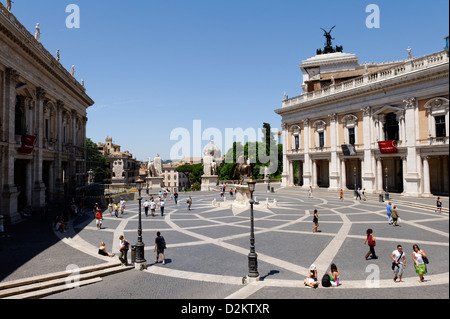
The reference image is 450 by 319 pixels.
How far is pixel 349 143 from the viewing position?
3853 centimetres

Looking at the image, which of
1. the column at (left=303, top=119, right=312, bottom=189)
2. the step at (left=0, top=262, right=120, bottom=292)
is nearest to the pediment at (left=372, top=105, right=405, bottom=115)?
the column at (left=303, top=119, right=312, bottom=189)

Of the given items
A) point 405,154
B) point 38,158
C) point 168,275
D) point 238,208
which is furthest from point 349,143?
point 38,158

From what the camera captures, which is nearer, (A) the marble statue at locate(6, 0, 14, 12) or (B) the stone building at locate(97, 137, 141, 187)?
(A) the marble statue at locate(6, 0, 14, 12)

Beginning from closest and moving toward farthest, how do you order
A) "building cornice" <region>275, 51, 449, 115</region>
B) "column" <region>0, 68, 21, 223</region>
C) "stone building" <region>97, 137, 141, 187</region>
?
"column" <region>0, 68, 21, 223</region>, "building cornice" <region>275, 51, 449, 115</region>, "stone building" <region>97, 137, 141, 187</region>

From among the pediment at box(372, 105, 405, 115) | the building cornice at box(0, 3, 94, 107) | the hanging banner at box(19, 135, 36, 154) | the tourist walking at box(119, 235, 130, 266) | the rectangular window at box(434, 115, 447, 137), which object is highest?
the building cornice at box(0, 3, 94, 107)

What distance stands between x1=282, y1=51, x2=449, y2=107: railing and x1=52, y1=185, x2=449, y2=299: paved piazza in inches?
632

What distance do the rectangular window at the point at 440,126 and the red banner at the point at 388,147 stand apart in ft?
13.7

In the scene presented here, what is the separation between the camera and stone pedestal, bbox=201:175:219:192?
4409cm

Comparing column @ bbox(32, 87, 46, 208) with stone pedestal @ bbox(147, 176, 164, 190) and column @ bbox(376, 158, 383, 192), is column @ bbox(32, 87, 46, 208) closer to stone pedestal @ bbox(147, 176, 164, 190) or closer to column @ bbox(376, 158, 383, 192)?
stone pedestal @ bbox(147, 176, 164, 190)

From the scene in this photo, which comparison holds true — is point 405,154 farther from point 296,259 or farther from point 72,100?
point 72,100

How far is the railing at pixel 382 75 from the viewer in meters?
28.4

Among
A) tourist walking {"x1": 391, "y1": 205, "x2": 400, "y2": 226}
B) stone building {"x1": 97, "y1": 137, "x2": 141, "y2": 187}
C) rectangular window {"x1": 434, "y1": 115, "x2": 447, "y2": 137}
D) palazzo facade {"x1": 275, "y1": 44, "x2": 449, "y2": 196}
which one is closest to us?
tourist walking {"x1": 391, "y1": 205, "x2": 400, "y2": 226}

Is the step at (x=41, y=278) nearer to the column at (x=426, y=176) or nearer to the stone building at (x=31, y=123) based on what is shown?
the stone building at (x=31, y=123)
